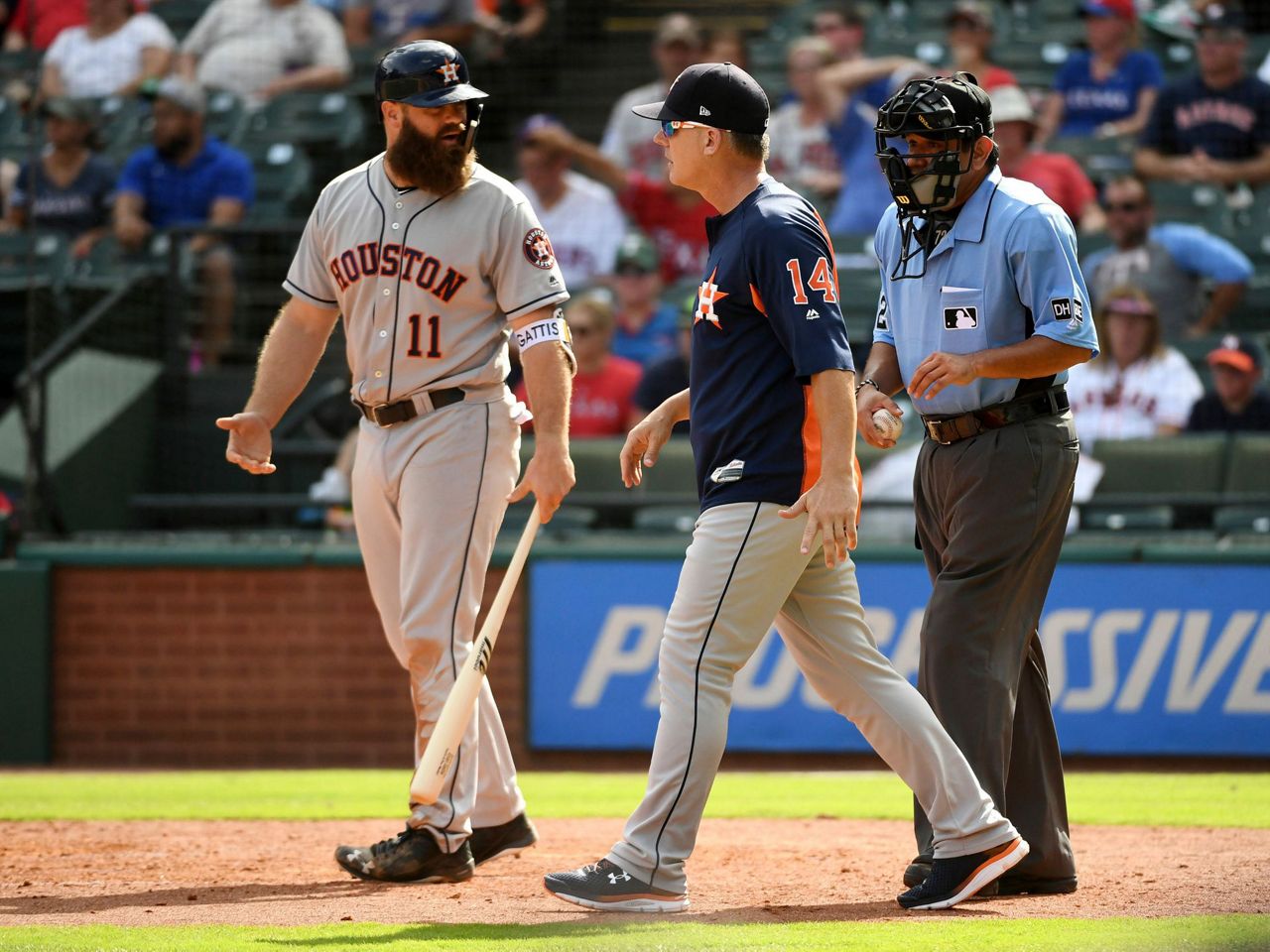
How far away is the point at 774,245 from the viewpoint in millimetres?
3885

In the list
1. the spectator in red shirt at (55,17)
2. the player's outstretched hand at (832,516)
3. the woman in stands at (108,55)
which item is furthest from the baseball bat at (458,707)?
the spectator in red shirt at (55,17)

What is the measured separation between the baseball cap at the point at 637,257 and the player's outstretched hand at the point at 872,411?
5.40 m

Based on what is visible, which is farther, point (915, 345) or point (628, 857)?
point (915, 345)

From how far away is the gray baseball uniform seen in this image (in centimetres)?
460

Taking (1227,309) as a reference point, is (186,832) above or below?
below

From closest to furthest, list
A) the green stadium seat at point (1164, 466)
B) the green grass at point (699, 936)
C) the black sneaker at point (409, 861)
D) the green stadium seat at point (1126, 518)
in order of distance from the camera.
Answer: the green grass at point (699, 936) < the black sneaker at point (409, 861) < the green stadium seat at point (1126, 518) < the green stadium seat at point (1164, 466)

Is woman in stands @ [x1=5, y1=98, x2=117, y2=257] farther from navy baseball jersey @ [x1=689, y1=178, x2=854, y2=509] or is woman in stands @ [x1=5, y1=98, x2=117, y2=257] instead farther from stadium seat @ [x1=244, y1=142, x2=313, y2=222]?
navy baseball jersey @ [x1=689, y1=178, x2=854, y2=509]

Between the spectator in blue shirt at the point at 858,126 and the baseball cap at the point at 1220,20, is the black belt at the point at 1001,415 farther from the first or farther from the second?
the baseball cap at the point at 1220,20

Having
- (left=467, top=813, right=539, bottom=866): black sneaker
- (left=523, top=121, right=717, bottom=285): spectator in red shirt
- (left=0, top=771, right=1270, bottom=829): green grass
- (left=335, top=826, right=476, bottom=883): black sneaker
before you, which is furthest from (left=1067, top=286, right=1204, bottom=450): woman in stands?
(left=335, top=826, right=476, bottom=883): black sneaker

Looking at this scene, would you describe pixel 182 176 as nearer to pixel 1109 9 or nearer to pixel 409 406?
pixel 1109 9

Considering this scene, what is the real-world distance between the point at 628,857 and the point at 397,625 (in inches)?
43.7

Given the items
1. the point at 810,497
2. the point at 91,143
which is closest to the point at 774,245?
the point at 810,497

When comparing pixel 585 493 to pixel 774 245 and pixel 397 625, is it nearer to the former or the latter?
pixel 397 625

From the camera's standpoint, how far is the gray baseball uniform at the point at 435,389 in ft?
15.1
